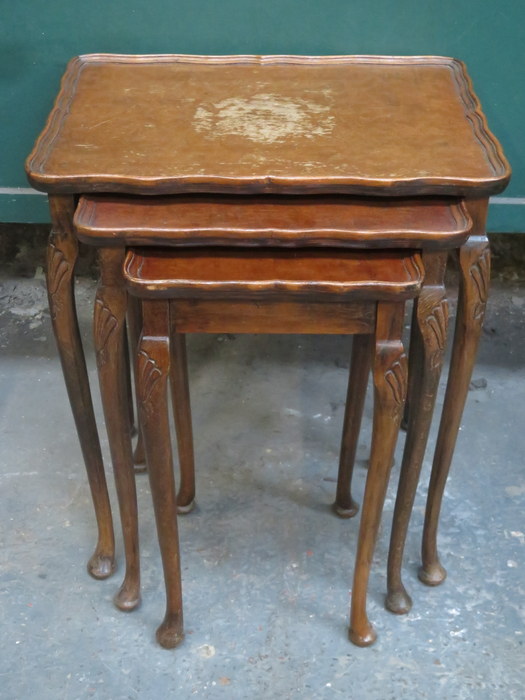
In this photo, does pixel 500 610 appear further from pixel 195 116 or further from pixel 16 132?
pixel 16 132

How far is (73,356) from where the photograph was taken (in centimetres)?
165

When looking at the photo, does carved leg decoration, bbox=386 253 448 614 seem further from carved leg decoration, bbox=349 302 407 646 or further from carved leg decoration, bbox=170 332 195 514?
carved leg decoration, bbox=170 332 195 514

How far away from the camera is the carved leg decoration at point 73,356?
1.50 meters

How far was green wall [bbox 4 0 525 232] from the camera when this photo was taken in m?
1.91

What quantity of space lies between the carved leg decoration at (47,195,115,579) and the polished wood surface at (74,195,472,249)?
106 millimetres

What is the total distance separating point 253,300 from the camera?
4.49 ft

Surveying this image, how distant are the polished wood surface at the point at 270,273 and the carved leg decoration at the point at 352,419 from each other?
1.36 feet

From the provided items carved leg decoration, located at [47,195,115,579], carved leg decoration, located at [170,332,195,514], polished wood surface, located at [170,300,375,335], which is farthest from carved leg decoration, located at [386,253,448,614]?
carved leg decoration, located at [47,195,115,579]

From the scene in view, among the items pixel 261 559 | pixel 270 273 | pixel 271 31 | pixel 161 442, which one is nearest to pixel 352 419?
pixel 261 559

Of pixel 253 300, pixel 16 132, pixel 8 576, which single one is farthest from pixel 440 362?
pixel 16 132

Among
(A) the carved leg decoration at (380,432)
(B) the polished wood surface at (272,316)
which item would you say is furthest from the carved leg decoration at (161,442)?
(A) the carved leg decoration at (380,432)

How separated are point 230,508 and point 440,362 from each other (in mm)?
718

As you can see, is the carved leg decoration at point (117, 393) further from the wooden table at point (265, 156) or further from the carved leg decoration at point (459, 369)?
the carved leg decoration at point (459, 369)

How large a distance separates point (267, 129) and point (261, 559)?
2.86ft
